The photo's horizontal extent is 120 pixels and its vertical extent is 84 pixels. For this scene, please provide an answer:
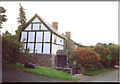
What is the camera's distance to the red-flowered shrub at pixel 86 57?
10.6 meters

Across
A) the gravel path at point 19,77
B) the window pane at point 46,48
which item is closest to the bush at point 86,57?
the window pane at point 46,48

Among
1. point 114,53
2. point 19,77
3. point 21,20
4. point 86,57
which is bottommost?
point 19,77

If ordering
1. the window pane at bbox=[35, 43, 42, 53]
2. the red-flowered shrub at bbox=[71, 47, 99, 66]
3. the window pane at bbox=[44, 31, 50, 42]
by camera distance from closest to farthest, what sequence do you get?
the red-flowered shrub at bbox=[71, 47, 99, 66] < the window pane at bbox=[35, 43, 42, 53] < the window pane at bbox=[44, 31, 50, 42]

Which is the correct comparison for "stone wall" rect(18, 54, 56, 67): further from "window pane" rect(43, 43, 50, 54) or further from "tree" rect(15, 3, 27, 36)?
"tree" rect(15, 3, 27, 36)

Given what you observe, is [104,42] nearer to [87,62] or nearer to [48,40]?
[87,62]

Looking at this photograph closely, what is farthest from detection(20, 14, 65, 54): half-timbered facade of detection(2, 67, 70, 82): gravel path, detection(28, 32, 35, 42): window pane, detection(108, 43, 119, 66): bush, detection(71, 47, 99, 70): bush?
detection(108, 43, 119, 66): bush

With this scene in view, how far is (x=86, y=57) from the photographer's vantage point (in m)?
10.9

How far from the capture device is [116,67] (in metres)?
7.09

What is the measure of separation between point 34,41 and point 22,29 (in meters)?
2.01

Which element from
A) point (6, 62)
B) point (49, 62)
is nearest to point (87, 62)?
point (49, 62)

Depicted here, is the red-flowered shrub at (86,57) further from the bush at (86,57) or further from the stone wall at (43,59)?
the stone wall at (43,59)

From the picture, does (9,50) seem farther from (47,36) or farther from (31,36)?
(47,36)

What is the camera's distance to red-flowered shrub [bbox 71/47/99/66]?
1056 centimetres

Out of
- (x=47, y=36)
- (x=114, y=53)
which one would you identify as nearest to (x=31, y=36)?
(x=47, y=36)
